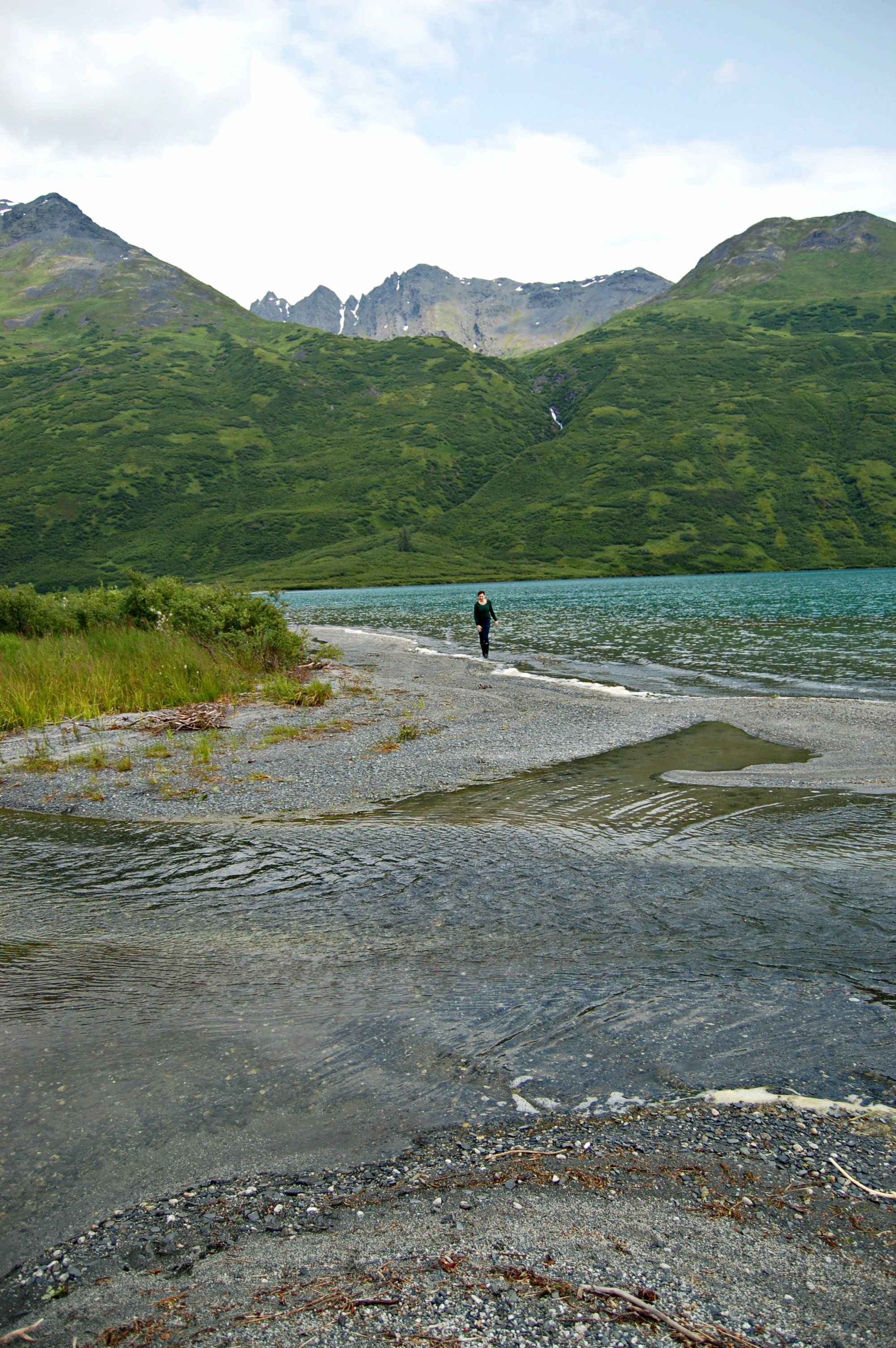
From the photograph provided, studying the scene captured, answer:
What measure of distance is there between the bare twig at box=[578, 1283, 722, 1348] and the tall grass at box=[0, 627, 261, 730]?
22596 millimetres

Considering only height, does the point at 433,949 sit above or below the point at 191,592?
below

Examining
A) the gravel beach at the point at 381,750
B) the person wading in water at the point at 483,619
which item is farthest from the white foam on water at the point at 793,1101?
the person wading in water at the point at 483,619

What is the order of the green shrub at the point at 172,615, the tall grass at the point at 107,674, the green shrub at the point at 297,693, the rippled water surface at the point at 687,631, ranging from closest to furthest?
1. the tall grass at the point at 107,674
2. the green shrub at the point at 297,693
3. the green shrub at the point at 172,615
4. the rippled water surface at the point at 687,631

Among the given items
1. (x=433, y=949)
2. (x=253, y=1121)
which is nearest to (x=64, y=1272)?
(x=253, y=1121)

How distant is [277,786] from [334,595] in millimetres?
153812

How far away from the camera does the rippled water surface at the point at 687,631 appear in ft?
110

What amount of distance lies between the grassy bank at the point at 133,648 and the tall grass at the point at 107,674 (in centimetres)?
4

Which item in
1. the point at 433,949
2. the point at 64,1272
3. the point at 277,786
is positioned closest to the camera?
the point at 64,1272

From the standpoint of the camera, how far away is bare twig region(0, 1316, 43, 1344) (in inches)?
150

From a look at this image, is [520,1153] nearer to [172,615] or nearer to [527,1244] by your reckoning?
[527,1244]

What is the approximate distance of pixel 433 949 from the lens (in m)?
8.84

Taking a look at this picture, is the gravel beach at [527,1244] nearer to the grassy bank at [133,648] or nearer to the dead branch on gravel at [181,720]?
the dead branch on gravel at [181,720]

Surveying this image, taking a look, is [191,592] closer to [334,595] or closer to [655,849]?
[655,849]

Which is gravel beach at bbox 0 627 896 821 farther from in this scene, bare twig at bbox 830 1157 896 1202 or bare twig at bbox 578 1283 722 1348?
bare twig at bbox 578 1283 722 1348
